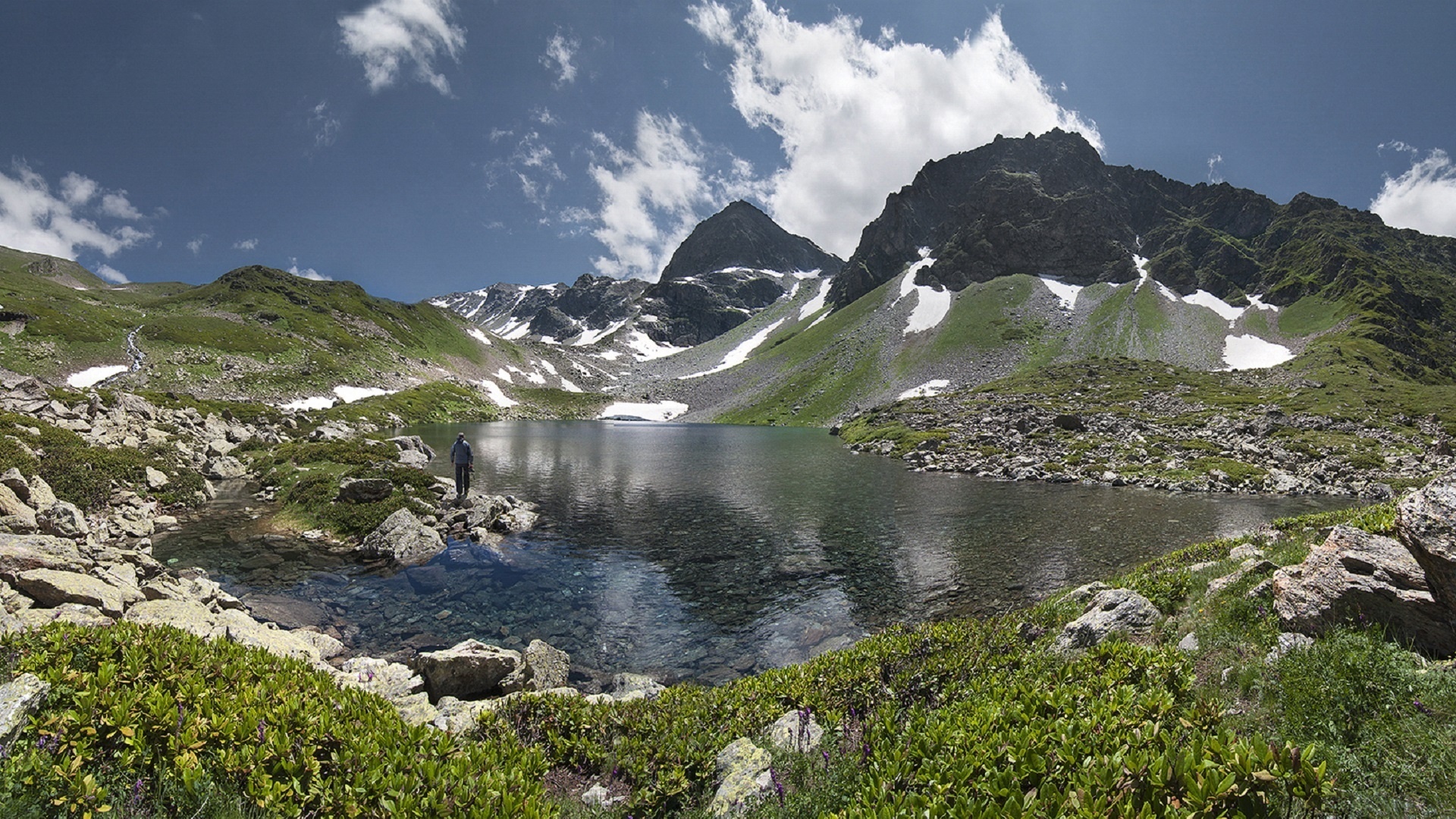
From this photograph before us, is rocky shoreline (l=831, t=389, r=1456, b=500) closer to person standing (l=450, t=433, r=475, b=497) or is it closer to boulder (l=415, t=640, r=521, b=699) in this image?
person standing (l=450, t=433, r=475, b=497)

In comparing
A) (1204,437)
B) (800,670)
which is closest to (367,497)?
(800,670)

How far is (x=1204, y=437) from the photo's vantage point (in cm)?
6066

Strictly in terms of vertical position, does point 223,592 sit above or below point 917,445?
below

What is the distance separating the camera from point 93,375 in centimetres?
9156

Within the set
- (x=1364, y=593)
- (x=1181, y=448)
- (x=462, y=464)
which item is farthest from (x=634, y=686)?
(x=1181, y=448)

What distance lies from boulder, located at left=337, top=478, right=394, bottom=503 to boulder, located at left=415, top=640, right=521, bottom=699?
1981 cm

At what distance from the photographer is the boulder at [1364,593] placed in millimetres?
7320

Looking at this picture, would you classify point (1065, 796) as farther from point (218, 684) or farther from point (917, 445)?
point (917, 445)

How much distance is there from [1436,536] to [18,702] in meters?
16.3

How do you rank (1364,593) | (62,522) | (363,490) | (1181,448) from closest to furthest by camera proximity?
(1364,593) → (62,522) → (363,490) → (1181,448)

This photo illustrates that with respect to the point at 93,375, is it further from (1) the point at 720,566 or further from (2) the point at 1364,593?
(2) the point at 1364,593

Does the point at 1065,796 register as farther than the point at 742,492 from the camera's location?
No

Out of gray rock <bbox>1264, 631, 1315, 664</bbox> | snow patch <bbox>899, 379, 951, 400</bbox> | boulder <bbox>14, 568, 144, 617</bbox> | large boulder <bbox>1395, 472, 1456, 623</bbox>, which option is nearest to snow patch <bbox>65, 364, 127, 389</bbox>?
boulder <bbox>14, 568, 144, 617</bbox>

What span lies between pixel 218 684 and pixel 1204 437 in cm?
8065
